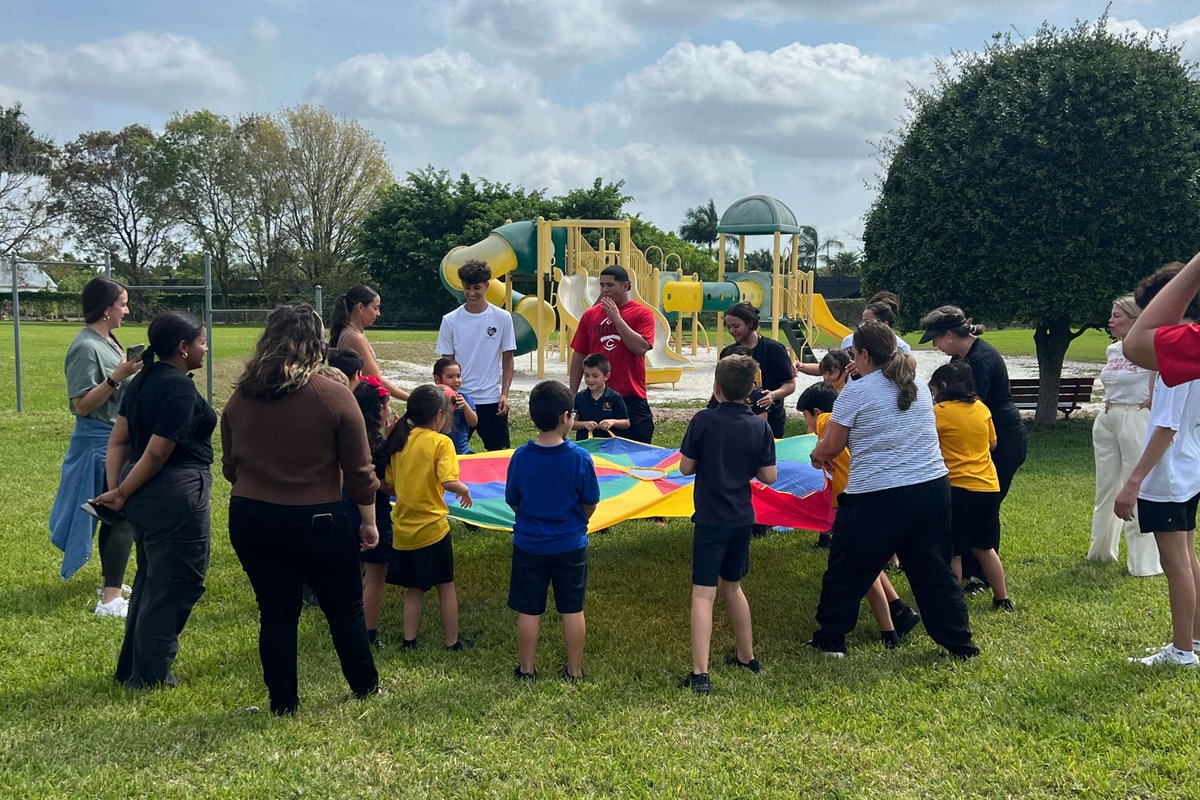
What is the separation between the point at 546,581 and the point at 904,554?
1.79 metres

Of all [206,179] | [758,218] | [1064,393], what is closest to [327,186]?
[206,179]

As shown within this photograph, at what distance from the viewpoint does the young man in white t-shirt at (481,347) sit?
6.92 meters

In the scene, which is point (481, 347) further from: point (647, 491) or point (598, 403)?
point (647, 491)

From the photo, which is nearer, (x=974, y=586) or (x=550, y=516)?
(x=550, y=516)

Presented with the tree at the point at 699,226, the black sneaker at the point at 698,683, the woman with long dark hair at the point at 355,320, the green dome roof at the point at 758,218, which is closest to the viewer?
the black sneaker at the point at 698,683

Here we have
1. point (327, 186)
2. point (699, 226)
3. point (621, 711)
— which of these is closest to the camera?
point (621, 711)

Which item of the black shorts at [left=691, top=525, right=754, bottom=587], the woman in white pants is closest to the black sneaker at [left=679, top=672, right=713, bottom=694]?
the black shorts at [left=691, top=525, right=754, bottom=587]

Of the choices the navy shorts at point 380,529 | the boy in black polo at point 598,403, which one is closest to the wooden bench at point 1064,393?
the boy in black polo at point 598,403

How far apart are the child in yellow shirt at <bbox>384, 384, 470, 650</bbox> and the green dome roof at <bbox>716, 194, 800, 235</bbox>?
19921mm

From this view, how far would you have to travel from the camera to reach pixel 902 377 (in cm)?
462

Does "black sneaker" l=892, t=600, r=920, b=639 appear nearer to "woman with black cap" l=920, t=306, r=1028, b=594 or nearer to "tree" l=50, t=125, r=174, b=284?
"woman with black cap" l=920, t=306, r=1028, b=594

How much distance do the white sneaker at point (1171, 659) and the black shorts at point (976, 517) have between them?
40.3 inches

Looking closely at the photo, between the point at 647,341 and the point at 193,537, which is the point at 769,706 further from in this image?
the point at 647,341

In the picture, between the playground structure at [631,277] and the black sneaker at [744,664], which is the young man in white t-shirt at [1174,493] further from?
the playground structure at [631,277]
